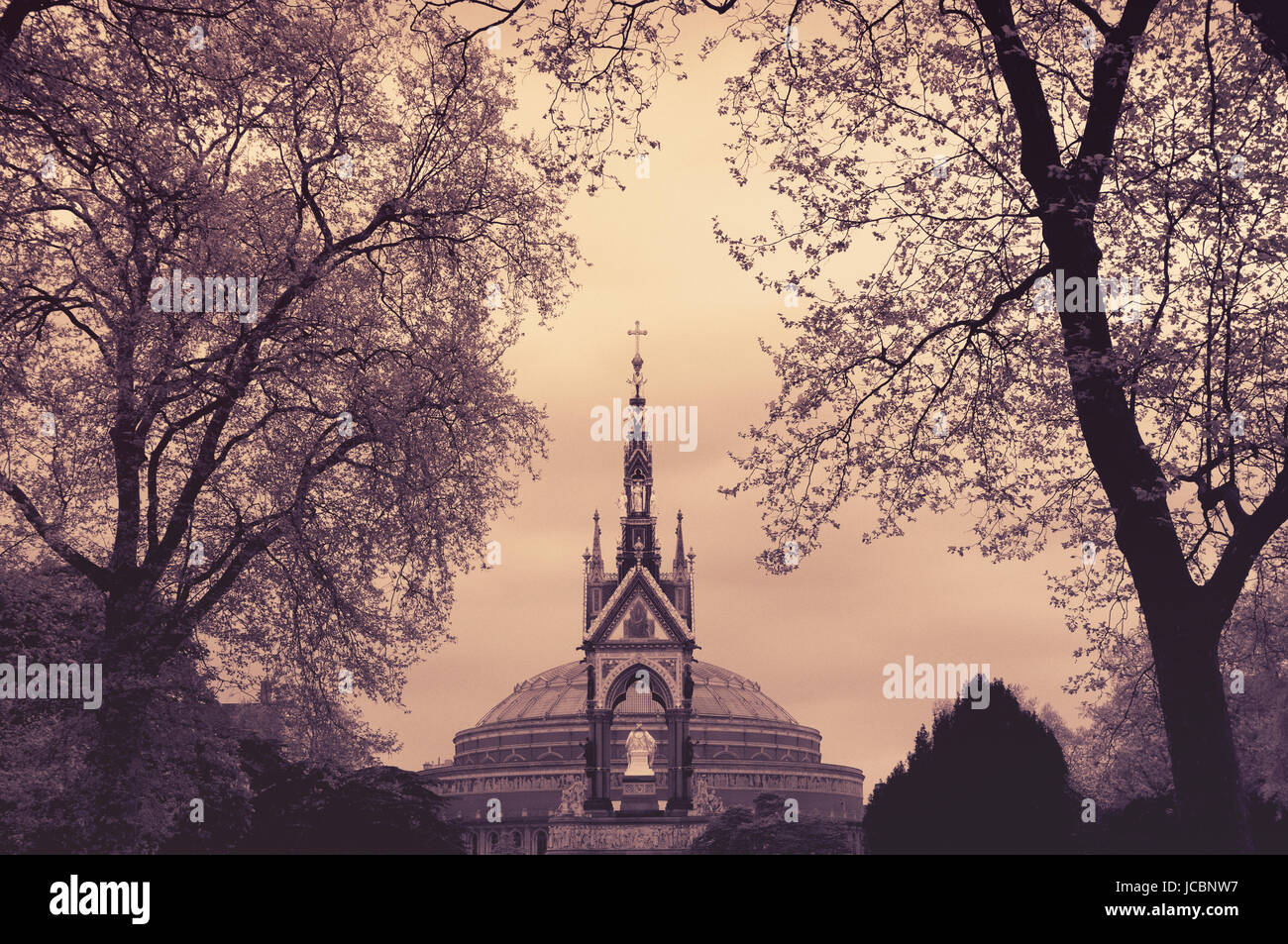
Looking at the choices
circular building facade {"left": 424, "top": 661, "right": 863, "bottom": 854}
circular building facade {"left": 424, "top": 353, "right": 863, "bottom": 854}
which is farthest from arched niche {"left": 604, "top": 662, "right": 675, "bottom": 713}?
circular building facade {"left": 424, "top": 661, "right": 863, "bottom": 854}

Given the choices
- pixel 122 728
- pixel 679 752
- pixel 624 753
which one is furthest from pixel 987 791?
pixel 624 753

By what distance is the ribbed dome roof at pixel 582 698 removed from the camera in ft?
408

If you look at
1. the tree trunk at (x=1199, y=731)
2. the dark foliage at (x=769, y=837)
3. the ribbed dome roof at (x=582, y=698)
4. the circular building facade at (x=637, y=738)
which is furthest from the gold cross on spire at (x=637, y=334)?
the tree trunk at (x=1199, y=731)

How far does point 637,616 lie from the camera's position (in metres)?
73.9

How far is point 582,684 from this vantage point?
12938 cm

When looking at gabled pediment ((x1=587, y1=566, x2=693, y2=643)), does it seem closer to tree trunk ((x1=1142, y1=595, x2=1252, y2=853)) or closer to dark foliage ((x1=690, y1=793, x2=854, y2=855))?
dark foliage ((x1=690, y1=793, x2=854, y2=855))

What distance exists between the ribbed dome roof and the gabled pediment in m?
45.7

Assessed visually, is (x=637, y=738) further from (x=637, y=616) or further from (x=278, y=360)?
(x=278, y=360)

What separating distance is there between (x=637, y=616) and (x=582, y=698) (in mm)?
53353

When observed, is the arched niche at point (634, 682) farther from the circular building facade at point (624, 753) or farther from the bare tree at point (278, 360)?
the bare tree at point (278, 360)

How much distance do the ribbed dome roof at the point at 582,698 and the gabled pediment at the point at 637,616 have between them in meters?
45.7
